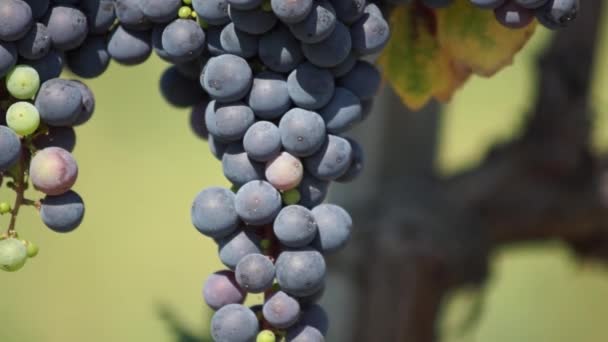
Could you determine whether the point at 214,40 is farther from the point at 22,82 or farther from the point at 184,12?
the point at 22,82

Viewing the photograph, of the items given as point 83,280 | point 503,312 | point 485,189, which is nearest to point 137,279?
point 83,280

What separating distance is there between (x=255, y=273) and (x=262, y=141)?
3.6 inches

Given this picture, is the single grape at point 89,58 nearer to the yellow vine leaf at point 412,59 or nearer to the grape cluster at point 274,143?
the grape cluster at point 274,143

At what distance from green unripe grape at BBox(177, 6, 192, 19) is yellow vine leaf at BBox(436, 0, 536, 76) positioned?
0.79 feet

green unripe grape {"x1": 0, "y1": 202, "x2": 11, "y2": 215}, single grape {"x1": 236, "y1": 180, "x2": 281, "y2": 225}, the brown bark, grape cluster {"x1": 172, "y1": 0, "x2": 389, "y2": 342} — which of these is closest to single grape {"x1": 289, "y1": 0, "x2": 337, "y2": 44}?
grape cluster {"x1": 172, "y1": 0, "x2": 389, "y2": 342}

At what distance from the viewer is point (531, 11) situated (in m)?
0.74

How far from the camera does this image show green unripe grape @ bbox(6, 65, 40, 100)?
68 centimetres

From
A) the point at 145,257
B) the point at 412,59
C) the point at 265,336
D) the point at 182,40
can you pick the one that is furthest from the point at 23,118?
the point at 145,257

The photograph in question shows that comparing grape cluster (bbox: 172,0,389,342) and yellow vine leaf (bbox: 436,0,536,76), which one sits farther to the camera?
yellow vine leaf (bbox: 436,0,536,76)

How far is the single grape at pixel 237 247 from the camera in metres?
0.71

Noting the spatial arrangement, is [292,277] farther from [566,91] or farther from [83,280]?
[83,280]

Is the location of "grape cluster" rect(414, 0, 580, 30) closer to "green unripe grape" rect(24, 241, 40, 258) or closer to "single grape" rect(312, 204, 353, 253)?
"single grape" rect(312, 204, 353, 253)

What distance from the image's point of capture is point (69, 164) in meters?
0.69

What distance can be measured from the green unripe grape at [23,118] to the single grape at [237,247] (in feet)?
0.51
